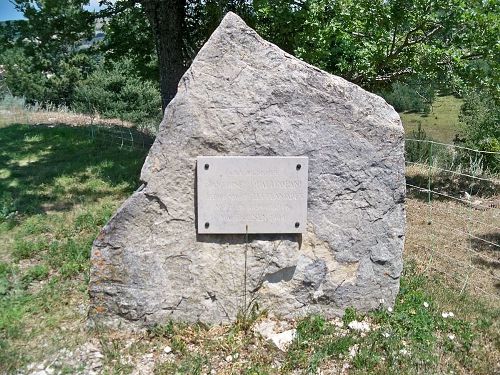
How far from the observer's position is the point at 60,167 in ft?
29.3

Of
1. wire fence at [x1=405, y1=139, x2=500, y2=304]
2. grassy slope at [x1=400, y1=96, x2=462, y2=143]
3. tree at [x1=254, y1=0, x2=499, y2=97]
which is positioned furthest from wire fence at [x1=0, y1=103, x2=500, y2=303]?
grassy slope at [x1=400, y1=96, x2=462, y2=143]

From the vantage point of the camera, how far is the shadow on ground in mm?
7301

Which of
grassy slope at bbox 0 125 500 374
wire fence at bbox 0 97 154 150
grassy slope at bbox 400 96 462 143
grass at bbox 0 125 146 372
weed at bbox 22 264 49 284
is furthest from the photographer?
grassy slope at bbox 400 96 462 143

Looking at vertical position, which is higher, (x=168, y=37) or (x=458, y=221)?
(x=168, y=37)

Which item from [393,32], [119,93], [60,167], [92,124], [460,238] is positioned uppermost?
[393,32]

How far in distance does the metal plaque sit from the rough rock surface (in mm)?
89

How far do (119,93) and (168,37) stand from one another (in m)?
16.2

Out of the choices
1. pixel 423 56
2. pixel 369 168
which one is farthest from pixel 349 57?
pixel 369 168

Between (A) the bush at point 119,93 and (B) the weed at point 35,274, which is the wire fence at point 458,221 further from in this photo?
(A) the bush at point 119,93

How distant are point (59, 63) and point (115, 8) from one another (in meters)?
15.1

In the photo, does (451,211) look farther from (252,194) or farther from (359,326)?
(252,194)

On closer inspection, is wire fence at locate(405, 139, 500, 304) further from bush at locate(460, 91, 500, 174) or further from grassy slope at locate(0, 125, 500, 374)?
grassy slope at locate(0, 125, 500, 374)

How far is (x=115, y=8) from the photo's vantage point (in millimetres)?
11320

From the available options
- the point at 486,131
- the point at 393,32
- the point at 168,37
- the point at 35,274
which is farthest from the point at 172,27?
the point at 486,131
